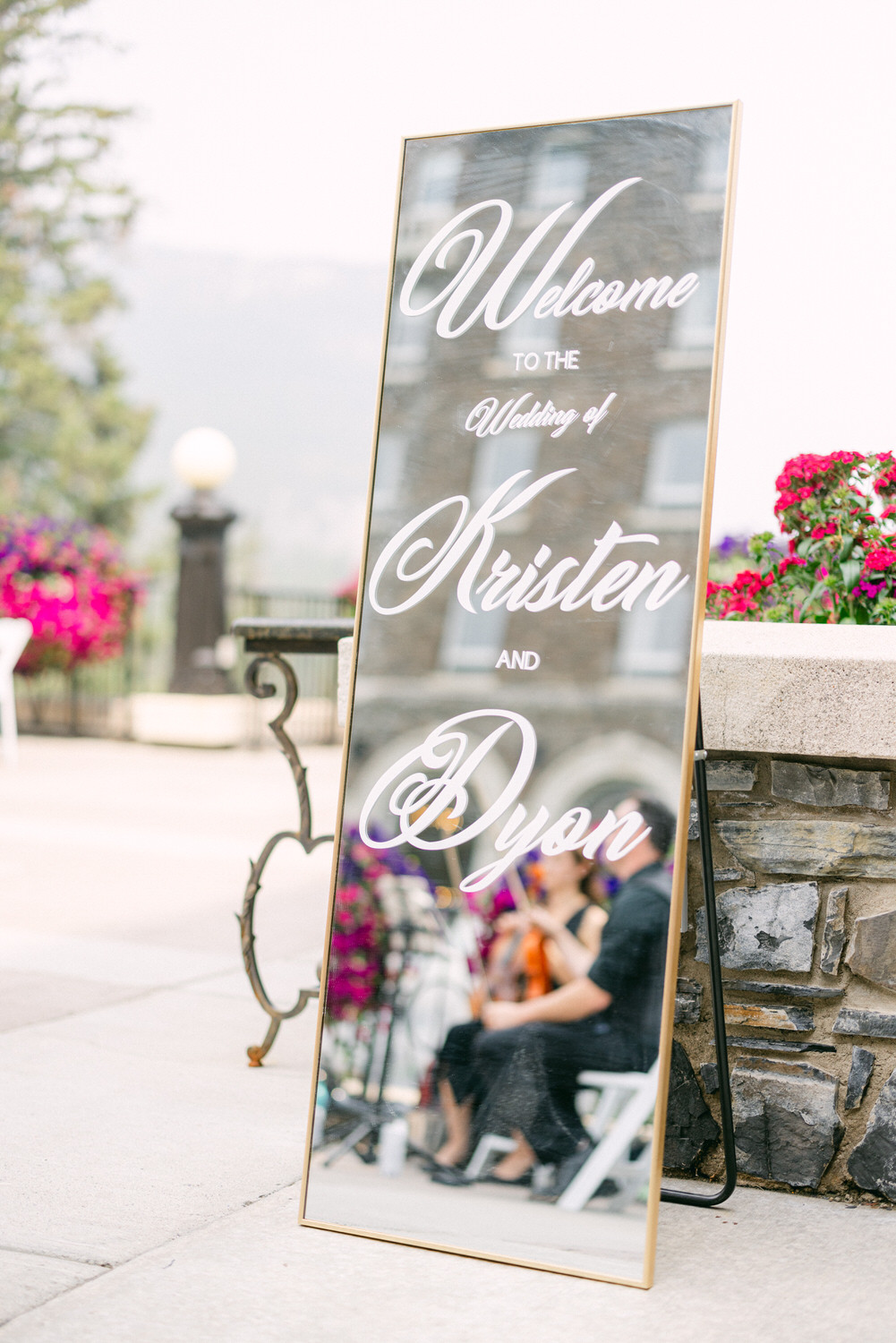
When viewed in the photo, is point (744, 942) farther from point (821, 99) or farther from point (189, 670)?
point (189, 670)

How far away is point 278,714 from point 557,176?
1590mm

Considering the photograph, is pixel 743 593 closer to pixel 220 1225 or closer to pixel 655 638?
pixel 655 638

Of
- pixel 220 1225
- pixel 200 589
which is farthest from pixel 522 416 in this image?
pixel 200 589

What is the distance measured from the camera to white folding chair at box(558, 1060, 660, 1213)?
2189 mm

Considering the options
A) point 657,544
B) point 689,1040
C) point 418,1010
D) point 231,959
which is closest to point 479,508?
point 657,544

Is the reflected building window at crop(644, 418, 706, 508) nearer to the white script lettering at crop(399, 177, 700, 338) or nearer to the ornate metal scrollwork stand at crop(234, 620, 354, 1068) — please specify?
the white script lettering at crop(399, 177, 700, 338)

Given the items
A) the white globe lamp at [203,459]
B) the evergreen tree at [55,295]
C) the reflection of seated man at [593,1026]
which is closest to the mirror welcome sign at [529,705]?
the reflection of seated man at [593,1026]

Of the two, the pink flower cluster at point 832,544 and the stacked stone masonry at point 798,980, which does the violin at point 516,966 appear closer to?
the stacked stone masonry at point 798,980

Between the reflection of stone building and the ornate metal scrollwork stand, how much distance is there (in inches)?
38.4

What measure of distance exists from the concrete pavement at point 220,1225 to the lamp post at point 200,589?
7026 millimetres

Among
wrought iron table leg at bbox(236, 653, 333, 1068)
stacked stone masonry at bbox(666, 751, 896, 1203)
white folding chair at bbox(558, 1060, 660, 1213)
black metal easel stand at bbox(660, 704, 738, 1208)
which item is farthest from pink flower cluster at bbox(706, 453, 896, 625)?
white folding chair at bbox(558, 1060, 660, 1213)

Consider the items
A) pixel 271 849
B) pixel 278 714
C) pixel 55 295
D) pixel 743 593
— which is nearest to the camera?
pixel 278 714

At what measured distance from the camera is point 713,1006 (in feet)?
8.65

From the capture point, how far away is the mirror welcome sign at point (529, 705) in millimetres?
2271
